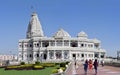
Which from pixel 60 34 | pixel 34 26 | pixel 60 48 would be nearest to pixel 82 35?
pixel 60 34

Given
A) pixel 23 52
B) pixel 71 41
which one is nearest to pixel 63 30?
pixel 71 41

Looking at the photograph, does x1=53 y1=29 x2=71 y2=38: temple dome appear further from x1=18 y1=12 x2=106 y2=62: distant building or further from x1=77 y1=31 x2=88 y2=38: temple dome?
x1=77 y1=31 x2=88 y2=38: temple dome

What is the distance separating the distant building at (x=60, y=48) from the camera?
10162 centimetres

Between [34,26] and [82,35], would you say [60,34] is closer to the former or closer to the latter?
[82,35]

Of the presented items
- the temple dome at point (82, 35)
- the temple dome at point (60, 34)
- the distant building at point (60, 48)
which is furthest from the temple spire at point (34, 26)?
the temple dome at point (82, 35)

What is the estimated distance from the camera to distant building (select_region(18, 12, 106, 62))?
102 metres

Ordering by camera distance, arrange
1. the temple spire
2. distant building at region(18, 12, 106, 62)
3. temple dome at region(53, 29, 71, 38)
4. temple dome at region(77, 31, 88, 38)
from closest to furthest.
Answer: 1. distant building at region(18, 12, 106, 62)
2. temple dome at region(53, 29, 71, 38)
3. temple dome at region(77, 31, 88, 38)
4. the temple spire

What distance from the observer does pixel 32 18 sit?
125 meters

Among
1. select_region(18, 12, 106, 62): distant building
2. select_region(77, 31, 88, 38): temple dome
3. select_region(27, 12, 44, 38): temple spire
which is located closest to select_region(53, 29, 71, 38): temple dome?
select_region(18, 12, 106, 62): distant building

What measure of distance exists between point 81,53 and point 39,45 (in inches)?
542

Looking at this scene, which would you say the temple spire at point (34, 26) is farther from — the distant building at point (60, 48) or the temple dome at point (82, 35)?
the temple dome at point (82, 35)

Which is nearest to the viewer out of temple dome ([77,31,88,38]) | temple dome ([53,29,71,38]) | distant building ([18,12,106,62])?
distant building ([18,12,106,62])

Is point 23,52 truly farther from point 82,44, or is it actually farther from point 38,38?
point 82,44

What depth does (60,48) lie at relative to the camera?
101625 mm
